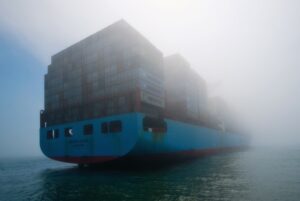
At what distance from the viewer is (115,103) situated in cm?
2259

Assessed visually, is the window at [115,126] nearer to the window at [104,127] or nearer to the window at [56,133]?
the window at [104,127]

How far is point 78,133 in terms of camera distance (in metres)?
25.2

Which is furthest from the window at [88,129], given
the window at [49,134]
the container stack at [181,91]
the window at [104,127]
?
the container stack at [181,91]

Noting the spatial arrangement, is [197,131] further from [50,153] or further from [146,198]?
[146,198]

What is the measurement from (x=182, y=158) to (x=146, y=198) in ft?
63.5

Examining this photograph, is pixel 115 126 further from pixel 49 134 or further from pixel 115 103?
pixel 49 134

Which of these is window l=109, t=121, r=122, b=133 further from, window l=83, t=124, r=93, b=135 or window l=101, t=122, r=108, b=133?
window l=83, t=124, r=93, b=135

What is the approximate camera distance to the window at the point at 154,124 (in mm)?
22170

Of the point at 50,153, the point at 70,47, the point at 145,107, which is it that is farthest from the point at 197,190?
the point at 70,47

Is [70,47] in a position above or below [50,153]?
above

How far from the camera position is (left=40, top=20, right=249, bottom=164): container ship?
2181 centimetres

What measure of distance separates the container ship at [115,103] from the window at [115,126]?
0.11 meters

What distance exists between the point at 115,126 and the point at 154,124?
450cm

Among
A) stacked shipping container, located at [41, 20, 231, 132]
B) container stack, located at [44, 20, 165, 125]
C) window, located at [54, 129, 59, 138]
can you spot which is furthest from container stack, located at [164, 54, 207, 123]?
window, located at [54, 129, 59, 138]
